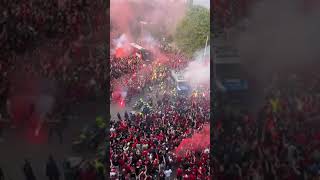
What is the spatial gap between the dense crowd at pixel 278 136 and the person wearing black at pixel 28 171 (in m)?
3.26

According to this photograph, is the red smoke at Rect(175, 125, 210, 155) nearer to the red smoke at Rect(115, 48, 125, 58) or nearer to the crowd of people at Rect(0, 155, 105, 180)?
the red smoke at Rect(115, 48, 125, 58)

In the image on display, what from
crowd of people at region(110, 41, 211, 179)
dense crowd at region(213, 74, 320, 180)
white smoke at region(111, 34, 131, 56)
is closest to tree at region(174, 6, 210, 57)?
crowd of people at region(110, 41, 211, 179)

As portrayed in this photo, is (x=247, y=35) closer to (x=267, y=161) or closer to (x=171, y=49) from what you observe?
(x=267, y=161)

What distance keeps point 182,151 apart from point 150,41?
302 centimetres

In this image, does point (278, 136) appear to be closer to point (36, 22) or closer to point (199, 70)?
point (199, 70)

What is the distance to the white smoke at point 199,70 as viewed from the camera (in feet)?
43.1

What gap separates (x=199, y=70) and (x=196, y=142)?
2.06 m

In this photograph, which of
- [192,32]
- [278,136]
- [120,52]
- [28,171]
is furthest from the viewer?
[120,52]

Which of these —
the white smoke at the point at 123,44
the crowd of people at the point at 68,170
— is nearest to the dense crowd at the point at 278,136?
the crowd of people at the point at 68,170

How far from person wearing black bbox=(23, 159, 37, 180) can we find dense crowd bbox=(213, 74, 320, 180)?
128 inches

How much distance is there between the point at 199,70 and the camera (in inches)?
525

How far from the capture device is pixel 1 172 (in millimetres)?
9062

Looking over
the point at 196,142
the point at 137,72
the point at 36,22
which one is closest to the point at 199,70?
the point at 137,72

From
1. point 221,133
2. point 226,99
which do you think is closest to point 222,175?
point 221,133
